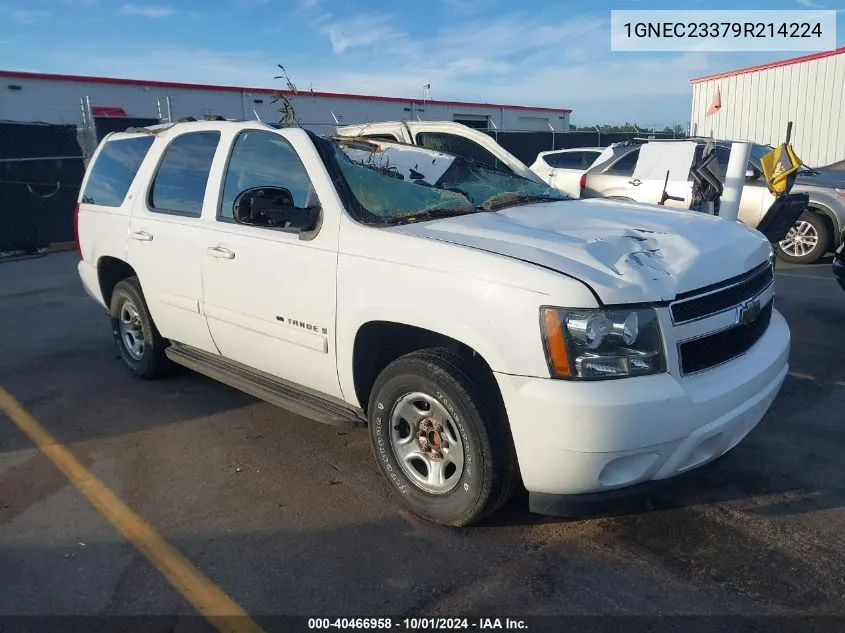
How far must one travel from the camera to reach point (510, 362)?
9.13ft

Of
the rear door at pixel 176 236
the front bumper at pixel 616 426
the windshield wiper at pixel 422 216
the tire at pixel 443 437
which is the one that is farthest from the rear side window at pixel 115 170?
the front bumper at pixel 616 426

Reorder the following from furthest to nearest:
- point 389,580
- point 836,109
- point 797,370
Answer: point 836,109, point 797,370, point 389,580

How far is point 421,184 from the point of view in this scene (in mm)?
3945

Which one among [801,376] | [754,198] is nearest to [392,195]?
[801,376]

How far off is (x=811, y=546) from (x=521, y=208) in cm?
220

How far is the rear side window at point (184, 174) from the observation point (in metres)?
4.44

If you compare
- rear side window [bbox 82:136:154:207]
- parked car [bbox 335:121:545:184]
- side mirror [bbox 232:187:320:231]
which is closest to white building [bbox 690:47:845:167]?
parked car [bbox 335:121:545:184]

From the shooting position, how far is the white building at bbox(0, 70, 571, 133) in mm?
20406

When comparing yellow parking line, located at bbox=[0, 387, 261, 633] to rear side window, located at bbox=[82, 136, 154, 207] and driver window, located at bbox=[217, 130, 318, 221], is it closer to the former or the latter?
driver window, located at bbox=[217, 130, 318, 221]

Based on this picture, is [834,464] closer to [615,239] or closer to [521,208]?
[615,239]

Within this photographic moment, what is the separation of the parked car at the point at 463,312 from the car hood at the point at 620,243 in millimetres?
14

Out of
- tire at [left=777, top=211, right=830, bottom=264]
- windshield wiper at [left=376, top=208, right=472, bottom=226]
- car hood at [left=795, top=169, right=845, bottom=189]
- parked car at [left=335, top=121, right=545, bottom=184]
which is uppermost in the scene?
parked car at [left=335, top=121, right=545, bottom=184]

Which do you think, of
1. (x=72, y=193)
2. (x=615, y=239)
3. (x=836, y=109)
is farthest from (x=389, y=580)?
(x=836, y=109)

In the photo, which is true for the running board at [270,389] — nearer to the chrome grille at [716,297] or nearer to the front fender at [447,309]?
the front fender at [447,309]
